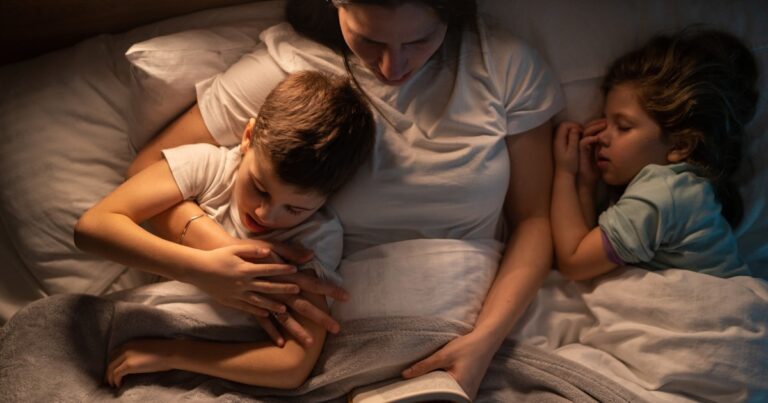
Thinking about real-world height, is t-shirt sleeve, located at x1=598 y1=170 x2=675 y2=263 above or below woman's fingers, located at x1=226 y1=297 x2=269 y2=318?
above

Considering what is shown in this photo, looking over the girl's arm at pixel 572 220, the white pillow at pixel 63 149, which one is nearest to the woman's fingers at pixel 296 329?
the white pillow at pixel 63 149

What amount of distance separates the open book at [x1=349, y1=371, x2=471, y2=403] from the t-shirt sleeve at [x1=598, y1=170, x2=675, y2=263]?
16.5 inches

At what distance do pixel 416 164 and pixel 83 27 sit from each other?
85 centimetres

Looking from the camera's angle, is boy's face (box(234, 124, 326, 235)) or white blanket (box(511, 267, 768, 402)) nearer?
boy's face (box(234, 124, 326, 235))

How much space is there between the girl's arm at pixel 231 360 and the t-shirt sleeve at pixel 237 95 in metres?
0.38

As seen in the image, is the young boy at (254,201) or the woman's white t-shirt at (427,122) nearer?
the young boy at (254,201)

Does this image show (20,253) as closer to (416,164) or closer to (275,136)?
(275,136)

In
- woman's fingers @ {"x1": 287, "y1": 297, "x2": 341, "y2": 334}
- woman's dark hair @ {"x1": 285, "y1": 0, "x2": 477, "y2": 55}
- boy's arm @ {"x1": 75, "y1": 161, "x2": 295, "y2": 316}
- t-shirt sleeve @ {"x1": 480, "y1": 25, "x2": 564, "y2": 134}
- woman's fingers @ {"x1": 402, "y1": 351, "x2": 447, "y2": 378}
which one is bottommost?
woman's fingers @ {"x1": 402, "y1": 351, "x2": 447, "y2": 378}

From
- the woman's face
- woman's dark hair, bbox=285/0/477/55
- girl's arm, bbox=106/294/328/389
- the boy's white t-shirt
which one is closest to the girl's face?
woman's dark hair, bbox=285/0/477/55

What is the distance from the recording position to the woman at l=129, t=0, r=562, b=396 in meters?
1.20

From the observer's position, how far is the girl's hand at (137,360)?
3.84 ft

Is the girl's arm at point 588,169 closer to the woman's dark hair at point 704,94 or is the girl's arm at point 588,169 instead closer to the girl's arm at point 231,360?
the woman's dark hair at point 704,94

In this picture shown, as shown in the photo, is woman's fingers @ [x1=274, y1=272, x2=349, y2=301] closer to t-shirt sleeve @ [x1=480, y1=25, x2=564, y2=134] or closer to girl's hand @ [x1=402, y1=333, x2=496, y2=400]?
girl's hand @ [x1=402, y1=333, x2=496, y2=400]

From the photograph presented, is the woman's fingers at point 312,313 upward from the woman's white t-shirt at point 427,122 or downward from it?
downward
